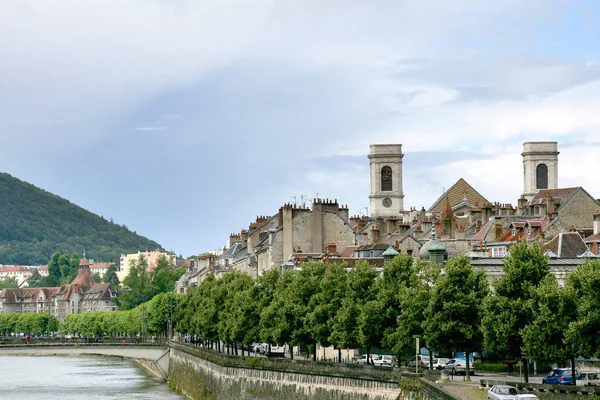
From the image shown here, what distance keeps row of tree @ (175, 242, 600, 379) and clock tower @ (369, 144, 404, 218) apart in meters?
57.5

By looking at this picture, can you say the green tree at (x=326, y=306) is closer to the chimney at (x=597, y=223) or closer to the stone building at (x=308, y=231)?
the chimney at (x=597, y=223)

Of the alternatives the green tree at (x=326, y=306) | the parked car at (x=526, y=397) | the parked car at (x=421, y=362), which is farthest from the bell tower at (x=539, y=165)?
the parked car at (x=526, y=397)

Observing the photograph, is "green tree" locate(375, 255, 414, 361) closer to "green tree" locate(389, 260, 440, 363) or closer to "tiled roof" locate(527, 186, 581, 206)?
"green tree" locate(389, 260, 440, 363)

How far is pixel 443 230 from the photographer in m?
123

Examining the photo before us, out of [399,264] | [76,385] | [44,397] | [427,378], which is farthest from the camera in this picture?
[76,385]

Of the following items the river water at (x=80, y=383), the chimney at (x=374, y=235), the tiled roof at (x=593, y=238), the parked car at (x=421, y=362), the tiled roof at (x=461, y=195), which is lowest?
the river water at (x=80, y=383)

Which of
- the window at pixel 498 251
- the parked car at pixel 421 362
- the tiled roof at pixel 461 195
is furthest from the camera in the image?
the tiled roof at pixel 461 195

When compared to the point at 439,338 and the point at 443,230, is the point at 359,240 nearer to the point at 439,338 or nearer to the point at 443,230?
the point at 443,230

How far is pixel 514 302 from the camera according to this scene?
215 feet

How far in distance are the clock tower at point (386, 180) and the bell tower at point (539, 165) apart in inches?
713

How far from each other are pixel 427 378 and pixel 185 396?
194 feet

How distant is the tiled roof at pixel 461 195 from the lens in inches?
5866

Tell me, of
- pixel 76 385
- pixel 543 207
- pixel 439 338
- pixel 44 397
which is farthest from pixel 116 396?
pixel 439 338

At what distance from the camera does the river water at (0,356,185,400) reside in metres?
122
